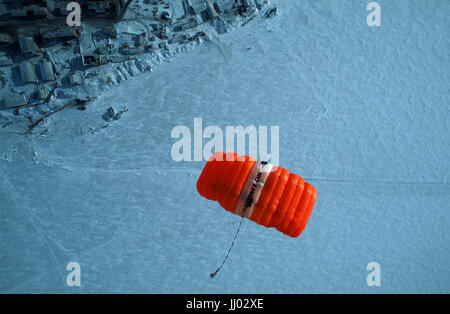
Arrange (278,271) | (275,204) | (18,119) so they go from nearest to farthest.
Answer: (275,204), (18,119), (278,271)

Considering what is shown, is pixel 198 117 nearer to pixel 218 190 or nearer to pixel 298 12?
pixel 218 190

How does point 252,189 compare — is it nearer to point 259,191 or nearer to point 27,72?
point 259,191

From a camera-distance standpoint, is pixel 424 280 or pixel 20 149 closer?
pixel 20 149

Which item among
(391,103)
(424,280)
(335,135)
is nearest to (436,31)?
(391,103)

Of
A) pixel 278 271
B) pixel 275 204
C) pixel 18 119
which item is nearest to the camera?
pixel 275 204

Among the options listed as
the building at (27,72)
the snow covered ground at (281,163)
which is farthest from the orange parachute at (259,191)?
the building at (27,72)

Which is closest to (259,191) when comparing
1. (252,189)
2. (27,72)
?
(252,189)

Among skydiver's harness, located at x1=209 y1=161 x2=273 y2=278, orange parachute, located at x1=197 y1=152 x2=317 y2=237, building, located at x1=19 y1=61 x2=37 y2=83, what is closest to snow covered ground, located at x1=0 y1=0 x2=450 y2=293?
building, located at x1=19 y1=61 x2=37 y2=83
